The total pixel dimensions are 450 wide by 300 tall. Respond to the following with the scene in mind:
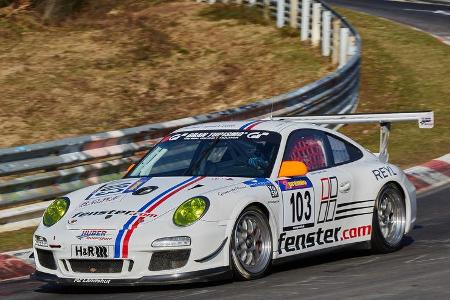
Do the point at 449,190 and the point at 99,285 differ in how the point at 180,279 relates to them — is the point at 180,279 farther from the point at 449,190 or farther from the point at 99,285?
the point at 449,190

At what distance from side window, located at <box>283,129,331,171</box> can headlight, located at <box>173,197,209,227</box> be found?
121 cm

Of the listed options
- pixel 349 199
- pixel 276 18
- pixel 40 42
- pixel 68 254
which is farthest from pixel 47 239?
pixel 276 18

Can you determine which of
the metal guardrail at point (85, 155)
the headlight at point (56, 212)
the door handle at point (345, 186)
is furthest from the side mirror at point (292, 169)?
the metal guardrail at point (85, 155)

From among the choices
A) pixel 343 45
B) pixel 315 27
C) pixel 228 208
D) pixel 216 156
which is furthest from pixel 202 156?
pixel 315 27

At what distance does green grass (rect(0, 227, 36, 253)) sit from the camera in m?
11.0

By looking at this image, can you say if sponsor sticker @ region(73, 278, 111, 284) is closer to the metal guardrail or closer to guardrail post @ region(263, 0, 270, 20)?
the metal guardrail

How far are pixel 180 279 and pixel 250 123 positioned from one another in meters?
2.11

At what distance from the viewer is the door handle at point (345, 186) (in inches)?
383

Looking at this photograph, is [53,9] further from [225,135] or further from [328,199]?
[328,199]

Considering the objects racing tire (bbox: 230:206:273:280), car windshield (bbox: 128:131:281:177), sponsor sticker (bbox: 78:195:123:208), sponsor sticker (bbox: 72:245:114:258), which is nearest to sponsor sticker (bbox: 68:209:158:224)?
sponsor sticker (bbox: 78:195:123:208)

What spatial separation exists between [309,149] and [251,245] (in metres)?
1.41

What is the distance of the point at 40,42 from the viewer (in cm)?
2347

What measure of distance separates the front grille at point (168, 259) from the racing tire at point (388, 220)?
7.91ft

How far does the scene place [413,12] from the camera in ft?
105
